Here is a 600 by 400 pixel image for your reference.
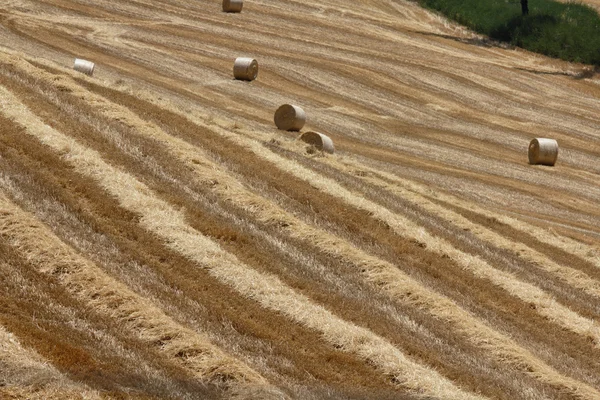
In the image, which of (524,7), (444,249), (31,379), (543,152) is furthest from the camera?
(524,7)

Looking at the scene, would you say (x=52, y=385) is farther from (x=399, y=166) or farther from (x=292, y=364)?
(x=399, y=166)

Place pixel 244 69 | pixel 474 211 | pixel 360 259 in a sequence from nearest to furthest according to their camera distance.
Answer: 1. pixel 360 259
2. pixel 474 211
3. pixel 244 69

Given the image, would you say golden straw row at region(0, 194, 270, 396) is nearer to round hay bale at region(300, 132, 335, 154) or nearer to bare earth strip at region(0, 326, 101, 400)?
bare earth strip at region(0, 326, 101, 400)

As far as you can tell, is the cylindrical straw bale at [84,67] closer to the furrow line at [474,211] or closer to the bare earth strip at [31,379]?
the furrow line at [474,211]

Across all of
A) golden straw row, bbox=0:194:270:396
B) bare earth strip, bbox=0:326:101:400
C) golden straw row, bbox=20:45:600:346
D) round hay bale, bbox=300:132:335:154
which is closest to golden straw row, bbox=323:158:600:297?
round hay bale, bbox=300:132:335:154

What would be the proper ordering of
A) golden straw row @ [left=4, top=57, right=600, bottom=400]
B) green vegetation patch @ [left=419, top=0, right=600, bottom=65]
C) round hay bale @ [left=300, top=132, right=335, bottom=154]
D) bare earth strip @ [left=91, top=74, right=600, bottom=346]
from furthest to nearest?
green vegetation patch @ [left=419, top=0, right=600, bottom=65]
round hay bale @ [left=300, top=132, right=335, bottom=154]
bare earth strip @ [left=91, top=74, right=600, bottom=346]
golden straw row @ [left=4, top=57, right=600, bottom=400]

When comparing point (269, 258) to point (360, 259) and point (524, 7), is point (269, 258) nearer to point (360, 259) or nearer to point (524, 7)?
point (360, 259)

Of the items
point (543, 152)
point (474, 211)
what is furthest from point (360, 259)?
point (543, 152)

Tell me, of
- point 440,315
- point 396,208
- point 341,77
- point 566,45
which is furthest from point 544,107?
point 440,315
